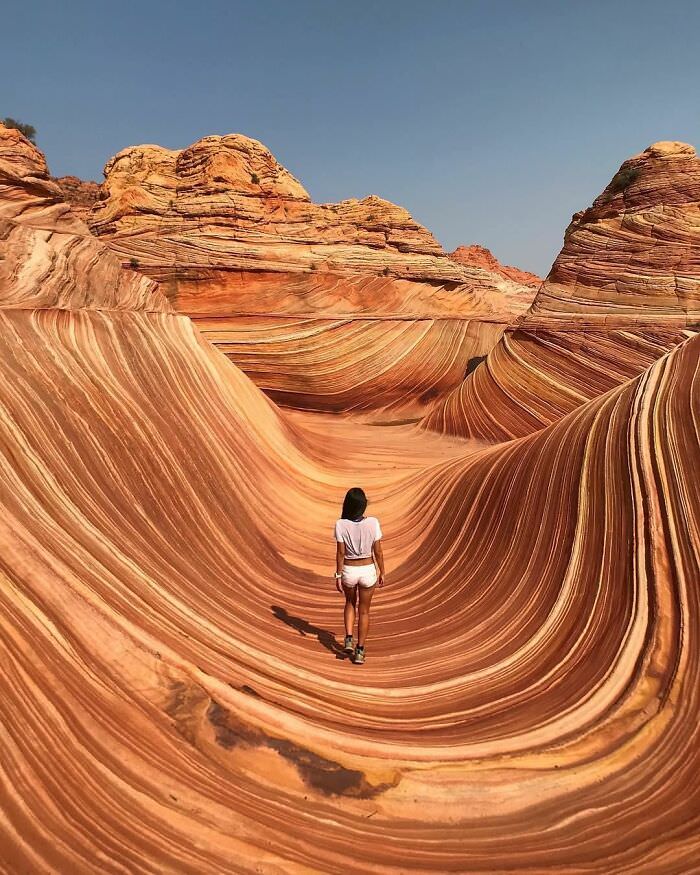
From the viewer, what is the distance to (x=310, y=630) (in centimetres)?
420

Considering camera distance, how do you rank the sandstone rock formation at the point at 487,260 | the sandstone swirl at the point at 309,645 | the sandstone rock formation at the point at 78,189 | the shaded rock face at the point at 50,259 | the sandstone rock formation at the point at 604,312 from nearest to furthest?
the sandstone swirl at the point at 309,645
the shaded rock face at the point at 50,259
the sandstone rock formation at the point at 604,312
the sandstone rock formation at the point at 78,189
the sandstone rock formation at the point at 487,260

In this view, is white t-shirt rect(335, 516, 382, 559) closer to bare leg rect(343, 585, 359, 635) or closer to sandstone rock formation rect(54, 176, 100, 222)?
bare leg rect(343, 585, 359, 635)

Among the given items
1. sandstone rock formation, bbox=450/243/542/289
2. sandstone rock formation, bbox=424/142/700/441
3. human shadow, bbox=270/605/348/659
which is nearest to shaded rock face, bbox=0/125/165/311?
human shadow, bbox=270/605/348/659

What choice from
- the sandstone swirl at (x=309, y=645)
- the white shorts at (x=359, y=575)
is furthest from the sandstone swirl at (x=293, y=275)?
the white shorts at (x=359, y=575)

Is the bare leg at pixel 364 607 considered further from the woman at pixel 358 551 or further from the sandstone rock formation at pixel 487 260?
the sandstone rock formation at pixel 487 260

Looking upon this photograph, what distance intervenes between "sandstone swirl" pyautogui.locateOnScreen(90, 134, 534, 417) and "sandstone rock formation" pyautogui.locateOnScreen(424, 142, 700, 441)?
2.63m

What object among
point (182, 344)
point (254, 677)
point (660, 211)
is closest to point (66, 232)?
point (182, 344)

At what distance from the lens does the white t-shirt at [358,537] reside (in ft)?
11.7

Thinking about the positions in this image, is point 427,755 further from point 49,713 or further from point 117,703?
point 49,713

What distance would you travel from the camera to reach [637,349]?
1109 centimetres

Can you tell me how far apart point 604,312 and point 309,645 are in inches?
419

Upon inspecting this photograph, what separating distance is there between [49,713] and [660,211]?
1497cm

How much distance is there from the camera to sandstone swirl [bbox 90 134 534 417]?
45.4ft

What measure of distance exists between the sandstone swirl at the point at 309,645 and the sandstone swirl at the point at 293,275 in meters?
7.59
